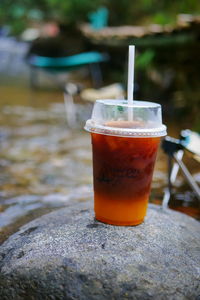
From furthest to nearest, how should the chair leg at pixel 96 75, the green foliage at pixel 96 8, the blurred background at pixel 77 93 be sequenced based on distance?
the chair leg at pixel 96 75, the green foliage at pixel 96 8, the blurred background at pixel 77 93

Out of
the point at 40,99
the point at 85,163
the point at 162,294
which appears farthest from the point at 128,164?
the point at 40,99

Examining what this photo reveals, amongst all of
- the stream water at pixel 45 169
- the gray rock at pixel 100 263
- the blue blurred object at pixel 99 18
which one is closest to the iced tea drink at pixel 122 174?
the gray rock at pixel 100 263

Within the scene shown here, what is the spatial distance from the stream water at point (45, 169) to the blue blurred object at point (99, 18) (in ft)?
19.8

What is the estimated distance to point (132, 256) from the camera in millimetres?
2094

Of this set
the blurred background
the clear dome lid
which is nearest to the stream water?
the blurred background

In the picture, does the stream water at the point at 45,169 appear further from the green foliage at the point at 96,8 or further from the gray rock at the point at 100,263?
the green foliage at the point at 96,8

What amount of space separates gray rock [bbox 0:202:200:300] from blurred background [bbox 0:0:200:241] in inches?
33.0

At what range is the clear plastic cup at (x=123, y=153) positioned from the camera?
7.09 feet

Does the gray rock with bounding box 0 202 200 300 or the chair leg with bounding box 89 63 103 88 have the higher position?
the gray rock with bounding box 0 202 200 300

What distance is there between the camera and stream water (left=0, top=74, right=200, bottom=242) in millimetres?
3645

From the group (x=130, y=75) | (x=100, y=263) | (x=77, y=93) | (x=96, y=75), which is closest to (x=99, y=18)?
(x=96, y=75)

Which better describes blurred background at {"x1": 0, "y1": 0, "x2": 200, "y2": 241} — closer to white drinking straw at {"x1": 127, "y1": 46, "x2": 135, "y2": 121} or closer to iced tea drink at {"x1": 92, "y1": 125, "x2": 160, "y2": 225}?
iced tea drink at {"x1": 92, "y1": 125, "x2": 160, "y2": 225}

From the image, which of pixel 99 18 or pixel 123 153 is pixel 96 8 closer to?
pixel 99 18

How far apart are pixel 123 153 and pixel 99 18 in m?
12.0
